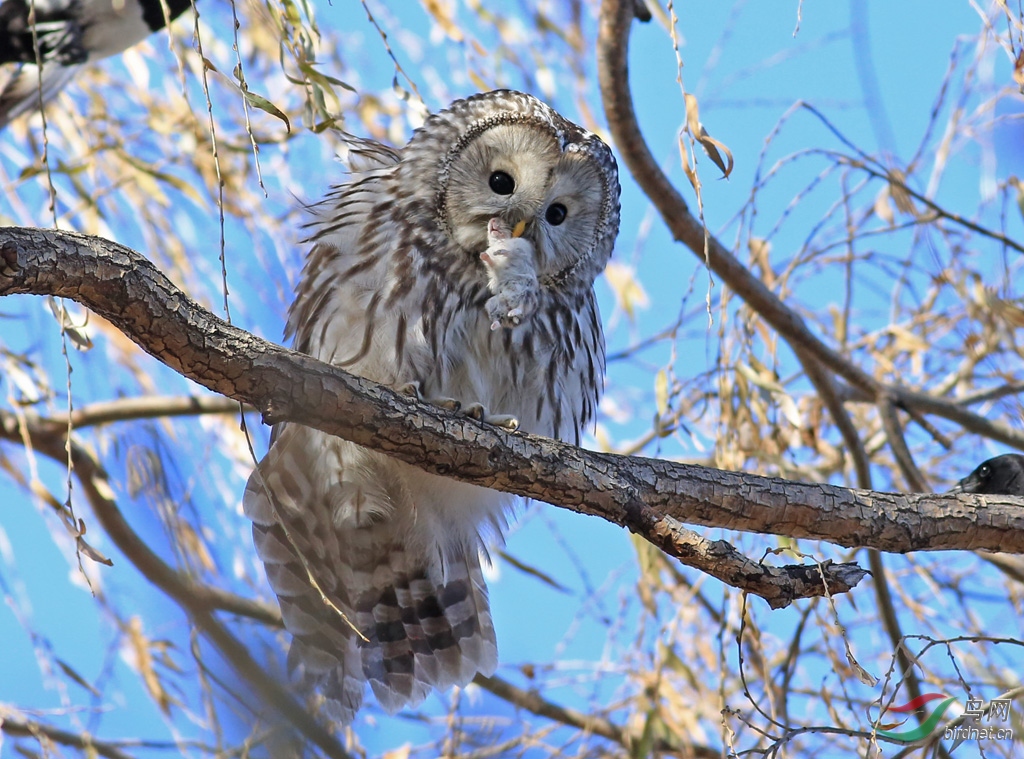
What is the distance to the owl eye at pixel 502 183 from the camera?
2.64 m

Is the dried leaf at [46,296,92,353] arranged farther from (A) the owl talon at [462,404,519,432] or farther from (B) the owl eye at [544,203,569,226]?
(B) the owl eye at [544,203,569,226]

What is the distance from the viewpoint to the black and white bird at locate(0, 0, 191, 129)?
2.62m

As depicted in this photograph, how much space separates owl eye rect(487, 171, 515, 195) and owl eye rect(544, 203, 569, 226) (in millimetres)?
101

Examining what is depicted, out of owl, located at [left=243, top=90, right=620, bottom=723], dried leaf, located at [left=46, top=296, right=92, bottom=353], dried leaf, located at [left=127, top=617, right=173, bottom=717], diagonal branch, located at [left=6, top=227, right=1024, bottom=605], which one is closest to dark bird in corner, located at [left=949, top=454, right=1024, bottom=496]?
diagonal branch, located at [left=6, top=227, right=1024, bottom=605]

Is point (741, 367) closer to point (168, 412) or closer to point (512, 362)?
point (512, 362)

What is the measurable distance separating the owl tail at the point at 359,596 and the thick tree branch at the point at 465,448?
34.6 inches

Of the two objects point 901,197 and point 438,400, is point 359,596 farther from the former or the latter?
point 901,197

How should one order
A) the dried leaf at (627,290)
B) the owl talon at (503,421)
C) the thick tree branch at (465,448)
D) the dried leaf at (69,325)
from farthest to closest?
1. the dried leaf at (627,290)
2. the owl talon at (503,421)
3. the dried leaf at (69,325)
4. the thick tree branch at (465,448)

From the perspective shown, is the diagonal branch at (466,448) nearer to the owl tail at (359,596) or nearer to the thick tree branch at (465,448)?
the thick tree branch at (465,448)

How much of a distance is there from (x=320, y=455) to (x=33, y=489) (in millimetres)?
626

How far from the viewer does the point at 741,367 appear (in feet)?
8.15

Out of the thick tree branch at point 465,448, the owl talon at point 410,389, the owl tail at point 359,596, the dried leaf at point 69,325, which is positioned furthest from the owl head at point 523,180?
the dried leaf at point 69,325

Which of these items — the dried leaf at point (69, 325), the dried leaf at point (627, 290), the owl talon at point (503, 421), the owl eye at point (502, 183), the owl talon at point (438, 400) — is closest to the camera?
the dried leaf at point (69, 325)

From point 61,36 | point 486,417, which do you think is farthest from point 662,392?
point 61,36
